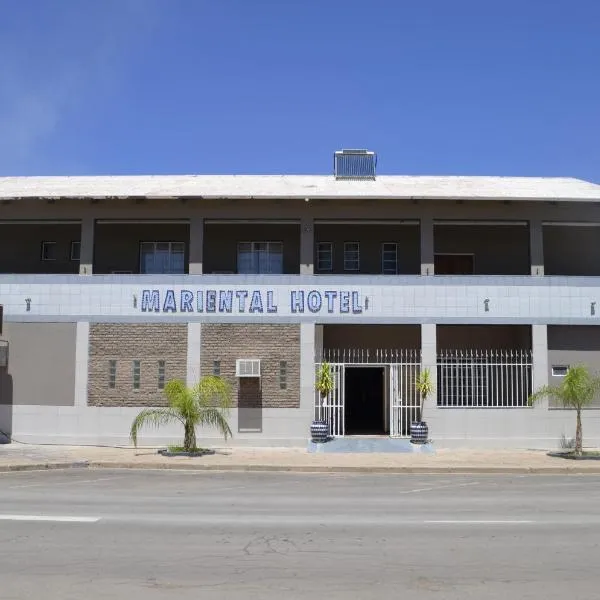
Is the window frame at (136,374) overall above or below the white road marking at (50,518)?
above

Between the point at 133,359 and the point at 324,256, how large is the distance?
6805 millimetres

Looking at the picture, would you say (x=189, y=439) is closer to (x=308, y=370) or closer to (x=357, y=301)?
(x=308, y=370)

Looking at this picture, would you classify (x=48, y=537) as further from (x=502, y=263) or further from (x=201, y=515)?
(x=502, y=263)

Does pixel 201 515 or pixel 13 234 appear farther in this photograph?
pixel 13 234

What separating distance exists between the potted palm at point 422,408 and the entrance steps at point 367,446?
260 millimetres

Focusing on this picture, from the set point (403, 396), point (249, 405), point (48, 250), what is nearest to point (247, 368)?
point (249, 405)

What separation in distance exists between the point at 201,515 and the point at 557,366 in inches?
559

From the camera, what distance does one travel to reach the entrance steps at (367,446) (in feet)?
66.4

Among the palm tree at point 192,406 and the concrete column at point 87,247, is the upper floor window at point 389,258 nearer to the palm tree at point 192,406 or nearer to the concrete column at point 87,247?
the palm tree at point 192,406

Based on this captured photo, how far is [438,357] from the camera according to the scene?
22.6m

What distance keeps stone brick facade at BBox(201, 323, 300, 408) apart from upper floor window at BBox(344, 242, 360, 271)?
141 inches

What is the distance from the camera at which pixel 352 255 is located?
24.2 m

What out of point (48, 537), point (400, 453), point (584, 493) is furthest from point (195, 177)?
point (48, 537)

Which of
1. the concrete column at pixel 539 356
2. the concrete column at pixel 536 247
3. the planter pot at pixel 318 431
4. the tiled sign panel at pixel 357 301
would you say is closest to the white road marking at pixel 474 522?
the planter pot at pixel 318 431
